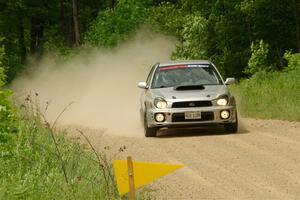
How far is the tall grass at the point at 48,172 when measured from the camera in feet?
A: 27.8

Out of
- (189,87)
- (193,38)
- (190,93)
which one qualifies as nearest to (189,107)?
(190,93)

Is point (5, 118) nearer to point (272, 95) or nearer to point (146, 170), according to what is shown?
point (146, 170)

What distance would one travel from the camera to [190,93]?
16.4 meters

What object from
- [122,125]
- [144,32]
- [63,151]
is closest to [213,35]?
[144,32]

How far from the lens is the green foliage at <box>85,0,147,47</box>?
43.5m

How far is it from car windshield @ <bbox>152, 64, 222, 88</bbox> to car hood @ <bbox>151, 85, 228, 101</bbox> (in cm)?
43

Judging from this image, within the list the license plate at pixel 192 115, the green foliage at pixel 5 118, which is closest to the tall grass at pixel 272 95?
the license plate at pixel 192 115

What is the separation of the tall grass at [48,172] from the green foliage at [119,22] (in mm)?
30966

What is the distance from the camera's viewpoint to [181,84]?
56.4ft

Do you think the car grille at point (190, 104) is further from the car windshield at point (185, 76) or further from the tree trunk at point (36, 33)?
the tree trunk at point (36, 33)

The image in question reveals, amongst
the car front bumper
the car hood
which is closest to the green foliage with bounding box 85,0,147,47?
the car hood

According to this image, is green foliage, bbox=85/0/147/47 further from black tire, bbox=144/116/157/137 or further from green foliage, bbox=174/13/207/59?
black tire, bbox=144/116/157/137

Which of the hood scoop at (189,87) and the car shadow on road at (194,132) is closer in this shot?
the car shadow on road at (194,132)

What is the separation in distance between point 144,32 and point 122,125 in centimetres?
2320
